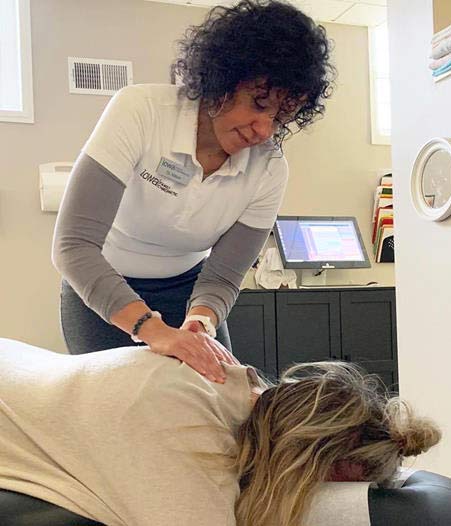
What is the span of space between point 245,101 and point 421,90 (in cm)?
111

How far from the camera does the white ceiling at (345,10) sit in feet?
11.3

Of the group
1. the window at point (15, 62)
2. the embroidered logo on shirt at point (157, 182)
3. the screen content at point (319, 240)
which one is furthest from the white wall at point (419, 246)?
the window at point (15, 62)

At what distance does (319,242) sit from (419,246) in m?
1.33

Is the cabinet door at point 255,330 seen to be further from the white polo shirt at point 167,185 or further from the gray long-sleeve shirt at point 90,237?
the gray long-sleeve shirt at point 90,237

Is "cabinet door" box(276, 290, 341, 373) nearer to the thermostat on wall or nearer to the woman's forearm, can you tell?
the thermostat on wall

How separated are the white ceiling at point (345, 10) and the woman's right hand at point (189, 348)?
8.69 feet

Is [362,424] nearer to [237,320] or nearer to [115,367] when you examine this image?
[115,367]

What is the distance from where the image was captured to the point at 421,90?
2.16m

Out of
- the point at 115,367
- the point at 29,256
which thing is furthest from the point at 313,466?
the point at 29,256

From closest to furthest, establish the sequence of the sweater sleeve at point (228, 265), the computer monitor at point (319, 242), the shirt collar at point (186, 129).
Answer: the shirt collar at point (186, 129) < the sweater sleeve at point (228, 265) < the computer monitor at point (319, 242)

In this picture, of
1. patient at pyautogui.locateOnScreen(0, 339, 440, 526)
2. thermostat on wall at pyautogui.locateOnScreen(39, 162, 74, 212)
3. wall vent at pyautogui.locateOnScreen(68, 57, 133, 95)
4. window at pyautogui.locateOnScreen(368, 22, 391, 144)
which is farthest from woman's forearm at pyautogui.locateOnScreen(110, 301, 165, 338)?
window at pyautogui.locateOnScreen(368, 22, 391, 144)

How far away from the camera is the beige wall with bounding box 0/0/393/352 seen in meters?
3.12

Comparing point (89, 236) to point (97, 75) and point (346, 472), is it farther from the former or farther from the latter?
point (97, 75)

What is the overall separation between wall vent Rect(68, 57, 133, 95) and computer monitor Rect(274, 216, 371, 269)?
105 centimetres
